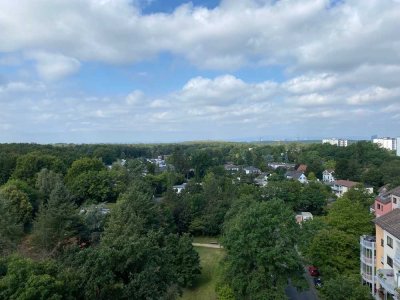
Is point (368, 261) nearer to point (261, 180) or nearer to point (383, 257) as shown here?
point (383, 257)

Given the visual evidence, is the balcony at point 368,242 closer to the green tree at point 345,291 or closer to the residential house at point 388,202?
the residential house at point 388,202

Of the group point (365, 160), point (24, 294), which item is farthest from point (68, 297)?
point (365, 160)

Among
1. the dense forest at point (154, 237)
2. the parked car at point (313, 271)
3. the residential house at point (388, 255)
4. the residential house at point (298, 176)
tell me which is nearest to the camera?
the dense forest at point (154, 237)

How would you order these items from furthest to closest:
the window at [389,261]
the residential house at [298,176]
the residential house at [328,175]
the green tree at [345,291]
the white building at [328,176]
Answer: the white building at [328,176]
the residential house at [328,175]
the residential house at [298,176]
the window at [389,261]
the green tree at [345,291]

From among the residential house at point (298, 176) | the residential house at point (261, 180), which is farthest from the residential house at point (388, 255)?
the residential house at point (298, 176)

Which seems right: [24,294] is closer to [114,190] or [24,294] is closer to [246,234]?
[246,234]
